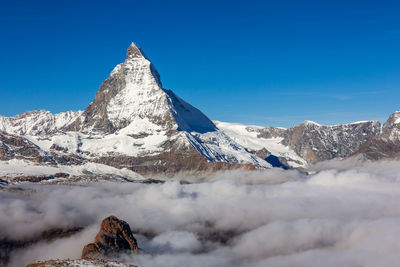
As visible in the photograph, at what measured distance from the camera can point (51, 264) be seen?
643 feet

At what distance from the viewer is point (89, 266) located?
655ft

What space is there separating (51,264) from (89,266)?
1639 centimetres
